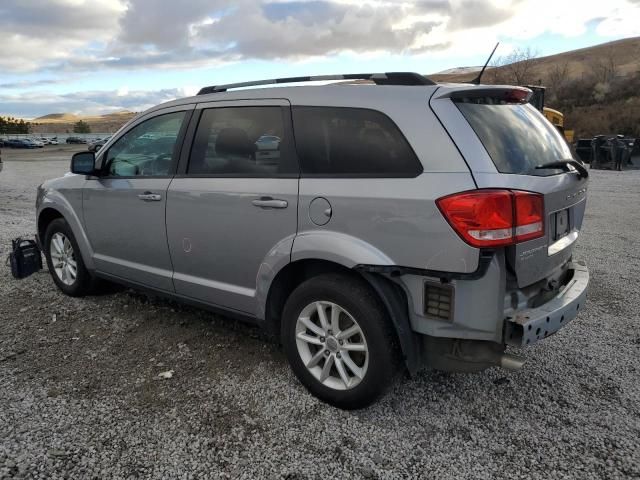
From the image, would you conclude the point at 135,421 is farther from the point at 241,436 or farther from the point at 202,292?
the point at 202,292

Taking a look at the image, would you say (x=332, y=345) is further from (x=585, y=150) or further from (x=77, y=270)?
(x=585, y=150)

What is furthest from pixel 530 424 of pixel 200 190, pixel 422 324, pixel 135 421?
pixel 200 190

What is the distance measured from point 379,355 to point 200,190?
1.69m

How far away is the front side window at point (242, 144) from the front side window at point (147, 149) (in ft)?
0.97

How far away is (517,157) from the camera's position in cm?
285

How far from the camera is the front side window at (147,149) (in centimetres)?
403

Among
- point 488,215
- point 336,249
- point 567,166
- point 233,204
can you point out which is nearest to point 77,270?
point 233,204

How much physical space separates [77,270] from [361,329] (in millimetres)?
3241

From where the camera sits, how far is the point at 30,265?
228 inches

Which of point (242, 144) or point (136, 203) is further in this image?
point (136, 203)

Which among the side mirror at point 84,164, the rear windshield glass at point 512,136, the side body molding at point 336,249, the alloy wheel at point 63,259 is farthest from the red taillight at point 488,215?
the alloy wheel at point 63,259

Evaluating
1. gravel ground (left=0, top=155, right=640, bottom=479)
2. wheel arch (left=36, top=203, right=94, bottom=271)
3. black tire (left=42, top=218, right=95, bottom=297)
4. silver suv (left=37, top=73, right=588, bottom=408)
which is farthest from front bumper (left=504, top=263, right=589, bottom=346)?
black tire (left=42, top=218, right=95, bottom=297)

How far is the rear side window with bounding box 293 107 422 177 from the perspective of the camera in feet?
9.41

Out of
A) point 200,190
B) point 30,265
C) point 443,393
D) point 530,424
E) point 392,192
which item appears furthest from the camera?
point 30,265
